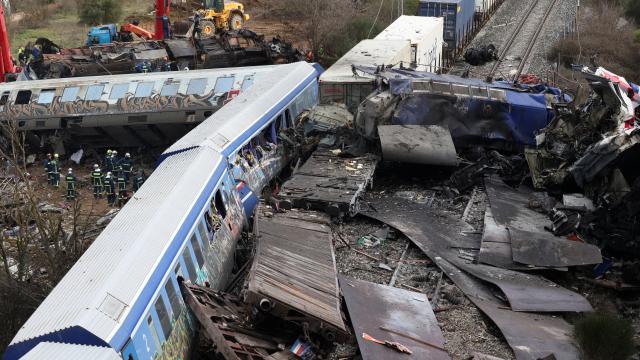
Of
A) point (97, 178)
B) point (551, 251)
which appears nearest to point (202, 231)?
point (551, 251)

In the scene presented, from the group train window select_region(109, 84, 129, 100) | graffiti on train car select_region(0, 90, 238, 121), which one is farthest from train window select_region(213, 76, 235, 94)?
train window select_region(109, 84, 129, 100)

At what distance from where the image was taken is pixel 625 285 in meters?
12.6

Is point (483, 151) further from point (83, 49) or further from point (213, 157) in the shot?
point (83, 49)

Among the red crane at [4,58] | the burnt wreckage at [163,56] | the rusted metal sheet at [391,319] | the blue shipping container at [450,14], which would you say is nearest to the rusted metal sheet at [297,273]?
the rusted metal sheet at [391,319]

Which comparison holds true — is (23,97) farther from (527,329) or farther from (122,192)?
(527,329)

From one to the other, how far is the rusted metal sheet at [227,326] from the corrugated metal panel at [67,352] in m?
1.72

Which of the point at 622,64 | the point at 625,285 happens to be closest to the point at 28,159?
the point at 625,285

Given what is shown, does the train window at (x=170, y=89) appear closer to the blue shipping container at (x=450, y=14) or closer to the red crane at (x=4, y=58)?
the red crane at (x=4, y=58)

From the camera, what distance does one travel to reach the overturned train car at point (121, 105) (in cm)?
2252

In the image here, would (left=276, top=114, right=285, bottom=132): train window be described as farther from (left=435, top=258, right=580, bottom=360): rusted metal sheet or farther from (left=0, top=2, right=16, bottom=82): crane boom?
(left=0, top=2, right=16, bottom=82): crane boom

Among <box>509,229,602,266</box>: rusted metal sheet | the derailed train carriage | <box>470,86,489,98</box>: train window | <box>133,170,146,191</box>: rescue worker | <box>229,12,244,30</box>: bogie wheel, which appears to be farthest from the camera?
<box>229,12,244,30</box>: bogie wheel

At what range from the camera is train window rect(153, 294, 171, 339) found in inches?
375

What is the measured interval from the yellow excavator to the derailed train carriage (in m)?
15.8

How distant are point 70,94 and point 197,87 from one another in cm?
412
